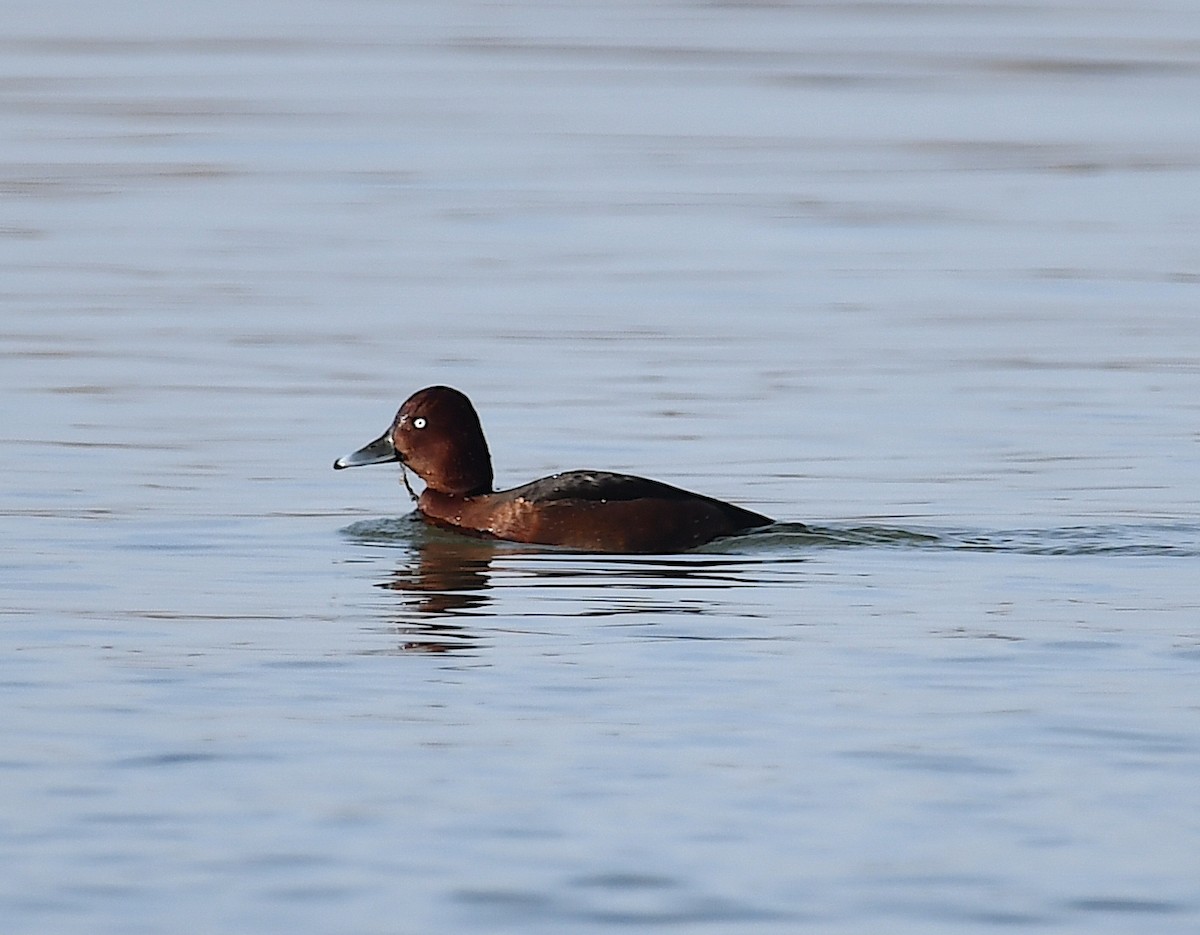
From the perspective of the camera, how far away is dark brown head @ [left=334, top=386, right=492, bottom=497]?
11.6m

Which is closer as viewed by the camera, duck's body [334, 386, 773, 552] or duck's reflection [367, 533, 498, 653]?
duck's reflection [367, 533, 498, 653]

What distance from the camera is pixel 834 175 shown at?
76.3 ft

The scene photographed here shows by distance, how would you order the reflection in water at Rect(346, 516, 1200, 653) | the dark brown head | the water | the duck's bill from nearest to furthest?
the water < the reflection in water at Rect(346, 516, 1200, 653) < the dark brown head < the duck's bill

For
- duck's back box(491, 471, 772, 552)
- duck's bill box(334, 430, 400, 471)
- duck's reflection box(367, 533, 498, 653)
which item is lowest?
duck's reflection box(367, 533, 498, 653)

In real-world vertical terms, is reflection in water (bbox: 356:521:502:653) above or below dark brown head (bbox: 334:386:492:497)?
below

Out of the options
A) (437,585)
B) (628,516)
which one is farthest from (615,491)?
(437,585)

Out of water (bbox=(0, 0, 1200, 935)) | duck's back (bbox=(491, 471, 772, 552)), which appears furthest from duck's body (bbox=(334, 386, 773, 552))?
water (bbox=(0, 0, 1200, 935))

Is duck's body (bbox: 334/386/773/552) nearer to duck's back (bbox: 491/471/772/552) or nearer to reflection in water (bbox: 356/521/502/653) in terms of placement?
duck's back (bbox: 491/471/772/552)

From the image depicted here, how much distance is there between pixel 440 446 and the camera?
38.1 feet

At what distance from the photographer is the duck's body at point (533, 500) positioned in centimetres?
1077

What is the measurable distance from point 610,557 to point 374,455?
138cm

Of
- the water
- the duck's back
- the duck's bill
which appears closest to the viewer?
the water

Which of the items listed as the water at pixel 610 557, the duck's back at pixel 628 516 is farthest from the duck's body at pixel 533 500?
the water at pixel 610 557

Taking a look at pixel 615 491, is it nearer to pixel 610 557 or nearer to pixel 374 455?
pixel 610 557
